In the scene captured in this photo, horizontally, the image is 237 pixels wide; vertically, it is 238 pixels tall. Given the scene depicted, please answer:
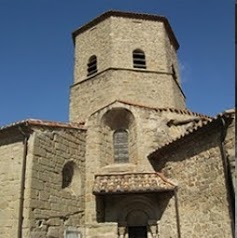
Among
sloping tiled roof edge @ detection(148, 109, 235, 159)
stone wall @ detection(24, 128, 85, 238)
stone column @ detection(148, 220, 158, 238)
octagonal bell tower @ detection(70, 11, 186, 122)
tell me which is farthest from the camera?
octagonal bell tower @ detection(70, 11, 186, 122)

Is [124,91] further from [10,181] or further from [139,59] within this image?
[10,181]

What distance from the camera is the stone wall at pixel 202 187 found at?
9.73 meters

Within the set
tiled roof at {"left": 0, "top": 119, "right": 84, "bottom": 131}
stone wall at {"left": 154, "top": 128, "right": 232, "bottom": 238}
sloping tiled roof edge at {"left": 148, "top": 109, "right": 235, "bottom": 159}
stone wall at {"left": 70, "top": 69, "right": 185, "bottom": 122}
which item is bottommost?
stone wall at {"left": 154, "top": 128, "right": 232, "bottom": 238}

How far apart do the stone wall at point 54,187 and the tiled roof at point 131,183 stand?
0.86 metres

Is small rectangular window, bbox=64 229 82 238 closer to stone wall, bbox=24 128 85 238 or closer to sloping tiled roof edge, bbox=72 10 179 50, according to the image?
stone wall, bbox=24 128 85 238

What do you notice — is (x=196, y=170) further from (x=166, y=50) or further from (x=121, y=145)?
(x=166, y=50)

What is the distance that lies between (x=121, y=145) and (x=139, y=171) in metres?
1.51

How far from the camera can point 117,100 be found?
14.1 meters

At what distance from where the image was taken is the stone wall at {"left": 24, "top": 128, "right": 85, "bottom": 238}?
33.9 feet

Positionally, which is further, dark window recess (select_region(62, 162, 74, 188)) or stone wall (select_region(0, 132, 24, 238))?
dark window recess (select_region(62, 162, 74, 188))

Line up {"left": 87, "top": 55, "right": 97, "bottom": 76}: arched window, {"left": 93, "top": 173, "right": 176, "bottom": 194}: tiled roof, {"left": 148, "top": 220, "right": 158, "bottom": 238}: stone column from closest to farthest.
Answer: {"left": 93, "top": 173, "right": 176, "bottom": 194}: tiled roof < {"left": 148, "top": 220, "right": 158, "bottom": 238}: stone column < {"left": 87, "top": 55, "right": 97, "bottom": 76}: arched window

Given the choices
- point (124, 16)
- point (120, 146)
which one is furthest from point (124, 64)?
point (120, 146)

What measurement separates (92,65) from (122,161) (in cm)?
514

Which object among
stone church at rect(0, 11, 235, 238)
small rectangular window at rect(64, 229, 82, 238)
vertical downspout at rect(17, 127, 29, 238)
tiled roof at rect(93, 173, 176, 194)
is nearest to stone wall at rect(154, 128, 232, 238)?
stone church at rect(0, 11, 235, 238)
